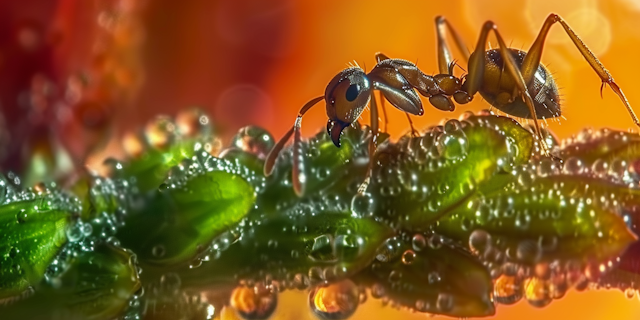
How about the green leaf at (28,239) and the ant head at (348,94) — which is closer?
the green leaf at (28,239)

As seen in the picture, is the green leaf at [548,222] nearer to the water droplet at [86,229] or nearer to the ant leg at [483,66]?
the water droplet at [86,229]

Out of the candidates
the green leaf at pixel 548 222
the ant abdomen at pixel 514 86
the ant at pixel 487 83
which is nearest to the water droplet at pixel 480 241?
the green leaf at pixel 548 222

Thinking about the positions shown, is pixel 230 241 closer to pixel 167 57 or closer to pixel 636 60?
pixel 636 60

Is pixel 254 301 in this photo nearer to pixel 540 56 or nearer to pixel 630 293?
pixel 630 293

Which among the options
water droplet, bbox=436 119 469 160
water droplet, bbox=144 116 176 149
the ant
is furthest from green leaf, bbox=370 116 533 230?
the ant

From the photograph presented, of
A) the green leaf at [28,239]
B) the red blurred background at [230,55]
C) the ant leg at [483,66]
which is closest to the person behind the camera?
the green leaf at [28,239]

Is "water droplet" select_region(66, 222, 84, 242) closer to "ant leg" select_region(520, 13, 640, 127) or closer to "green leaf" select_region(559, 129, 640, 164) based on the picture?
"green leaf" select_region(559, 129, 640, 164)
